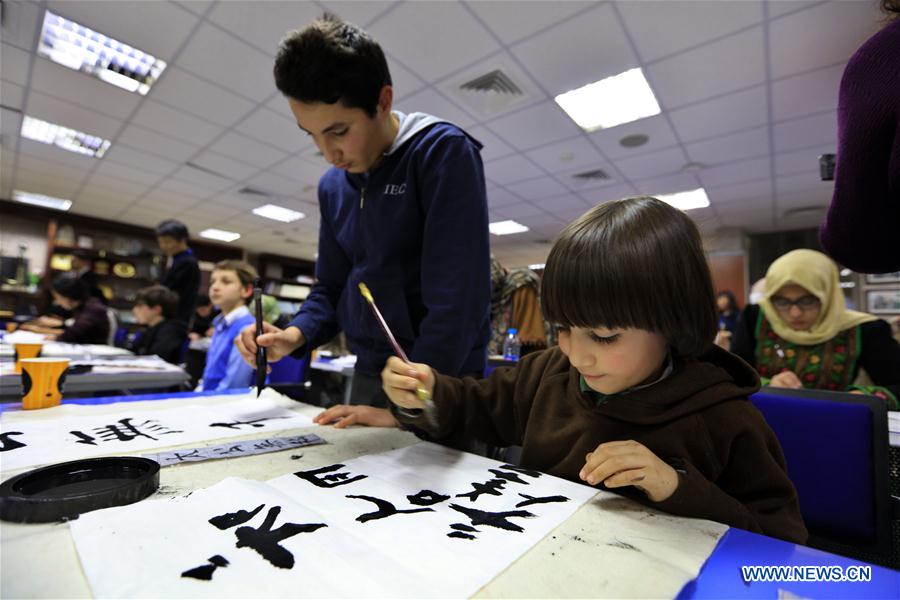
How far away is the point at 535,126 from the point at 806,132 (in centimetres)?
216

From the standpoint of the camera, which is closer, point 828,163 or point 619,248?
point 619,248

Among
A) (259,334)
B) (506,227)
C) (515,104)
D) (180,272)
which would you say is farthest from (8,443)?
(506,227)

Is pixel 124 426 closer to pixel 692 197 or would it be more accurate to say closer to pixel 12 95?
pixel 12 95

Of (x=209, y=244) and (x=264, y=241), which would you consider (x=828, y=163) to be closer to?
(x=264, y=241)

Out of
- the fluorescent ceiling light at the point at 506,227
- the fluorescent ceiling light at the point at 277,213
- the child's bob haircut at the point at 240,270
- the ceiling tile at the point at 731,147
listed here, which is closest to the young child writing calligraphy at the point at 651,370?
the child's bob haircut at the point at 240,270

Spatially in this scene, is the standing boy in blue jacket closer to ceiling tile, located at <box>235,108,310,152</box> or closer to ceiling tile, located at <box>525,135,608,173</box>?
ceiling tile, located at <box>235,108,310,152</box>

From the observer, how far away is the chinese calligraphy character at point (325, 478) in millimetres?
535

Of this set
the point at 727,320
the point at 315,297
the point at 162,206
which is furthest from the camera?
the point at 162,206

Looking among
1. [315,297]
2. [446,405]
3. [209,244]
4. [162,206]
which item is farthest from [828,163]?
[209,244]

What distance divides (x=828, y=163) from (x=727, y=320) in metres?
4.55

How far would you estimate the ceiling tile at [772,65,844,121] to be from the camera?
2764 millimetres

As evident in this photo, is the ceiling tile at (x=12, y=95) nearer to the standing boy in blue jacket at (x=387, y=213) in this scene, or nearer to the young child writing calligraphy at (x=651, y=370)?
the standing boy in blue jacket at (x=387, y=213)

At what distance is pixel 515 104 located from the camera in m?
3.25

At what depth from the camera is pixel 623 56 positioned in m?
2.63
